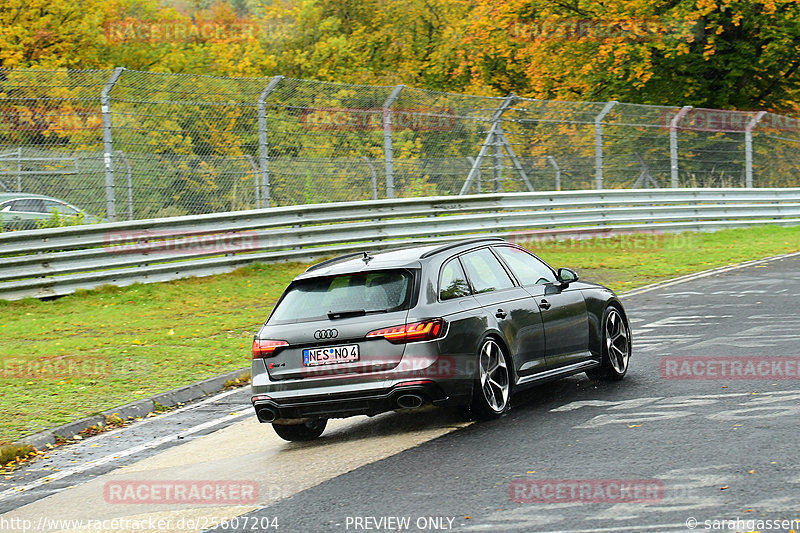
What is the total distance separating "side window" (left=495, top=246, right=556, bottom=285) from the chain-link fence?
8910 mm

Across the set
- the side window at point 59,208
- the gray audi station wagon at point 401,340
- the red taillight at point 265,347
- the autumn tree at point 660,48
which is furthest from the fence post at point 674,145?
the red taillight at point 265,347

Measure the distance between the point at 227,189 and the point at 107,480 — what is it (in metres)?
11.2

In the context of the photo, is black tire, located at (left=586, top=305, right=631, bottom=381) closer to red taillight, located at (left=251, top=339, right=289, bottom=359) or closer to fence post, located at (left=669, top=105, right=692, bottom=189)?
red taillight, located at (left=251, top=339, right=289, bottom=359)

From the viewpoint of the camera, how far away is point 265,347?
7934 millimetres

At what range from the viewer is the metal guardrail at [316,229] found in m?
16.2

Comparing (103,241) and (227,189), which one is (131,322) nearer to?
(103,241)

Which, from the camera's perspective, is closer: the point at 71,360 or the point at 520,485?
the point at 520,485

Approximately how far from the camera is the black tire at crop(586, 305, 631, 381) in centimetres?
935

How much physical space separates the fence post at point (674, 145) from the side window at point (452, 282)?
1952 centimetres

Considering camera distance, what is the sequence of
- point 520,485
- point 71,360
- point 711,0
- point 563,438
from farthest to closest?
point 711,0
point 71,360
point 563,438
point 520,485


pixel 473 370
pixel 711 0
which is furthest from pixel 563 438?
pixel 711 0

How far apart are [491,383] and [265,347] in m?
1.70

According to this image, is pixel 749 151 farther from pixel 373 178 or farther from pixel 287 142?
pixel 287 142

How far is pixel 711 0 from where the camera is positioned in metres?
32.8
